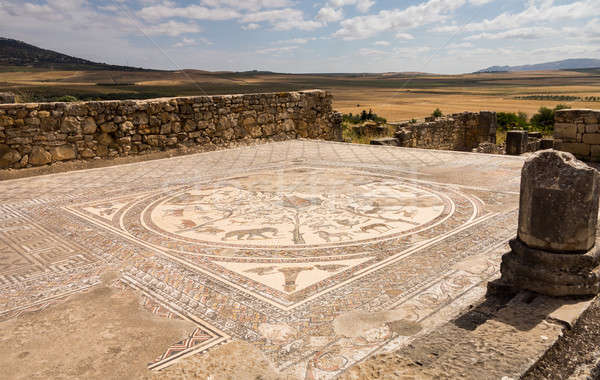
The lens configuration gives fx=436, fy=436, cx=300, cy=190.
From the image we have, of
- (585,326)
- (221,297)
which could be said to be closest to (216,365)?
(221,297)

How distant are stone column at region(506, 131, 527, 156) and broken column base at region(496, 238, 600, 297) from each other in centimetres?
1154

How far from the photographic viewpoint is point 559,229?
270 cm

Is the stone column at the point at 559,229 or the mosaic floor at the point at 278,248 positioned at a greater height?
the stone column at the point at 559,229

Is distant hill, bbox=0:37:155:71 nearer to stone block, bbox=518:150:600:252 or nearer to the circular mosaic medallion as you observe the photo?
the circular mosaic medallion

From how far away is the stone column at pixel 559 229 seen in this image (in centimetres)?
264

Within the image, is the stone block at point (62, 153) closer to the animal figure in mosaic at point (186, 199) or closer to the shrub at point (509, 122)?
the animal figure in mosaic at point (186, 199)

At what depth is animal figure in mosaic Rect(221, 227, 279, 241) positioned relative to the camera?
14.0 feet

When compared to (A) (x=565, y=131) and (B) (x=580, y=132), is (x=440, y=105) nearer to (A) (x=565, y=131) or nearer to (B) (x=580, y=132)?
(A) (x=565, y=131)

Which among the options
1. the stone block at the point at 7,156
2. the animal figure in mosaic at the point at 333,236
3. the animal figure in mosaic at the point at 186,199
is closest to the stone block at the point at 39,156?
the stone block at the point at 7,156

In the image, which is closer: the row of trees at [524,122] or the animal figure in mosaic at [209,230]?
the animal figure in mosaic at [209,230]

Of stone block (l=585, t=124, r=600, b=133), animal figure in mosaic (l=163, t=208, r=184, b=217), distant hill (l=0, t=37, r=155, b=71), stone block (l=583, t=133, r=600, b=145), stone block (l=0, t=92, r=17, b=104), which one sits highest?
distant hill (l=0, t=37, r=155, b=71)

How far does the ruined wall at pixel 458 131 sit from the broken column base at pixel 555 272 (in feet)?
38.3

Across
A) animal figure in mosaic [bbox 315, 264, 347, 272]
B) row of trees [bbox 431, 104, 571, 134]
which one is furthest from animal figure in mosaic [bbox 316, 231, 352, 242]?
row of trees [bbox 431, 104, 571, 134]

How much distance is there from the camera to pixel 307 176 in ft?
23.2
